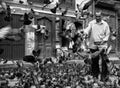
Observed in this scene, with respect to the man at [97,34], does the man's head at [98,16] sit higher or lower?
higher

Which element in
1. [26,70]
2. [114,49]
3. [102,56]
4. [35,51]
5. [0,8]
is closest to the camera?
[0,8]

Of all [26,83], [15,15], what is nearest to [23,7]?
[15,15]

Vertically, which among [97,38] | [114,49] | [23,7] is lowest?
[114,49]

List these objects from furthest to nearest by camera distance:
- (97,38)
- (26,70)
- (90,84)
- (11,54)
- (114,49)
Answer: (114,49) < (11,54) < (97,38) < (26,70) < (90,84)

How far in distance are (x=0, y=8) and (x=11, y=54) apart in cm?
840

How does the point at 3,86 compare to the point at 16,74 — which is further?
the point at 16,74

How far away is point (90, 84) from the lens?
2465mm

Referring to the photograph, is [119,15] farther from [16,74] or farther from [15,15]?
[16,74]

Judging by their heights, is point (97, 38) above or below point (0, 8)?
below

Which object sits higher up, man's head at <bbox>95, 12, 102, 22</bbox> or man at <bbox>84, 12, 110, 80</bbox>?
man's head at <bbox>95, 12, 102, 22</bbox>

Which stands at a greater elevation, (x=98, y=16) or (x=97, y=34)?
(x=98, y=16)

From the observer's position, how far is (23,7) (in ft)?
32.8

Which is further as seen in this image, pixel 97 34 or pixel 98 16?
pixel 97 34

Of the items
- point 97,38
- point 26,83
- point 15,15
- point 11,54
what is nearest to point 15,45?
point 11,54
